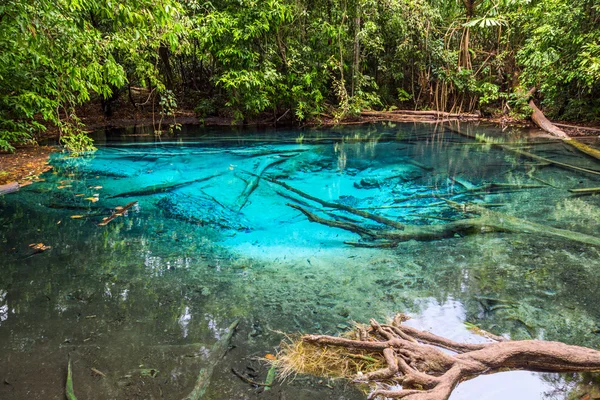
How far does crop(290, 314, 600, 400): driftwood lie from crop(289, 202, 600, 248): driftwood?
165cm

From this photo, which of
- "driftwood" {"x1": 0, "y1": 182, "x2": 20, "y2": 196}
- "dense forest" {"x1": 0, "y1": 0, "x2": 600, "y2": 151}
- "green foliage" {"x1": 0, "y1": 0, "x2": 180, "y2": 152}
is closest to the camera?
"green foliage" {"x1": 0, "y1": 0, "x2": 180, "y2": 152}

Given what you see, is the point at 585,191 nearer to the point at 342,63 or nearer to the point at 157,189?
the point at 157,189

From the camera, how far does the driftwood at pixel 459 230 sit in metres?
3.58

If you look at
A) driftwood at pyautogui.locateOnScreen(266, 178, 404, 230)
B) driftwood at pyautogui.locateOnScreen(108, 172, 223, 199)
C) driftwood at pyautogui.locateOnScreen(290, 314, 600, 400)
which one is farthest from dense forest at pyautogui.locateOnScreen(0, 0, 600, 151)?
driftwood at pyautogui.locateOnScreen(290, 314, 600, 400)

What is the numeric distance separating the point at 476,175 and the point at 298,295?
447 centimetres

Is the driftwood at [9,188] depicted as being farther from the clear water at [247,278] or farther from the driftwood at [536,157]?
the driftwood at [536,157]

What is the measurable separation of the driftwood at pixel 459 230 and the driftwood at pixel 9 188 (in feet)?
13.4

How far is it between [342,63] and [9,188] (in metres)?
9.18

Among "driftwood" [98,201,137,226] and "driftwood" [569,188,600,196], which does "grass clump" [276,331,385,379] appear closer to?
"driftwood" [98,201,137,226]

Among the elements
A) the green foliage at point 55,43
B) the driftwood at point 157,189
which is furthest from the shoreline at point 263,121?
the driftwood at point 157,189

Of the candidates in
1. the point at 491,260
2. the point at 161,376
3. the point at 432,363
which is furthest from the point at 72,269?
the point at 491,260

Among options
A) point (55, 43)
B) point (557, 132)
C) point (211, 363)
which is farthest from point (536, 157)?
point (55, 43)

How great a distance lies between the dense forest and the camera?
7.92 metres

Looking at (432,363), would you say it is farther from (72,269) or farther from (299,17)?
(299,17)
